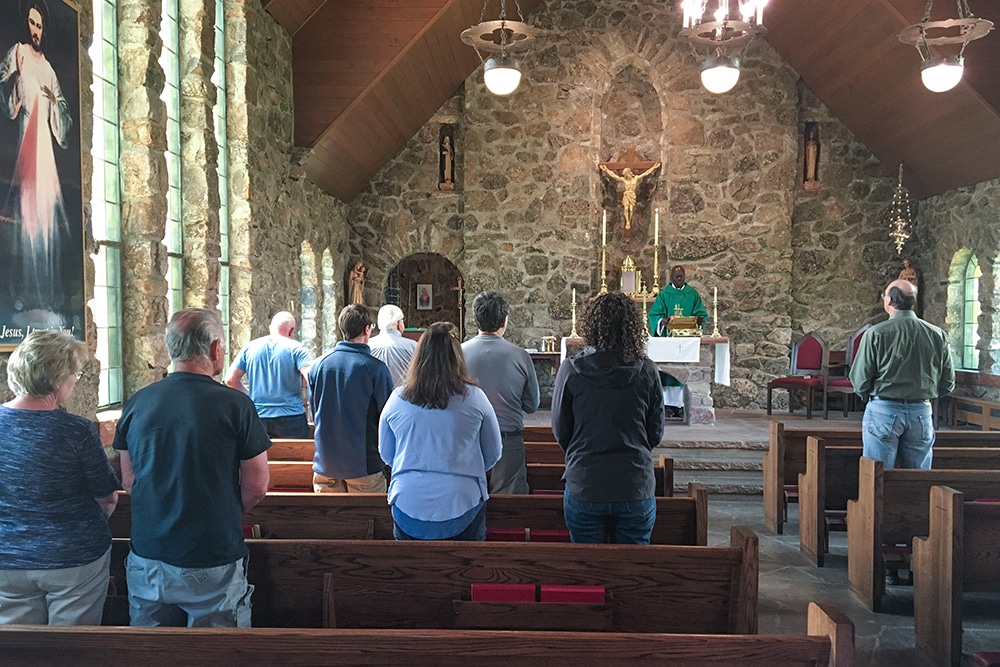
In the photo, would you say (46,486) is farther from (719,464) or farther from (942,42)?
(942,42)

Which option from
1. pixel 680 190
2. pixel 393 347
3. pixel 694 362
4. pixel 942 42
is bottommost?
pixel 694 362

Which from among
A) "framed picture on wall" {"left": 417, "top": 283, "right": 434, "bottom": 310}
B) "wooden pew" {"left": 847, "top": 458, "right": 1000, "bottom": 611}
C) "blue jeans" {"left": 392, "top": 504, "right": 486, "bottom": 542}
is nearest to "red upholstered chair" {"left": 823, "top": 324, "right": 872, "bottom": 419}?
"wooden pew" {"left": 847, "top": 458, "right": 1000, "bottom": 611}

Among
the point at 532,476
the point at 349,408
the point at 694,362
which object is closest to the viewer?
the point at 349,408

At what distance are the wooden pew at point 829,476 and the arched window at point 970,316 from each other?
6031 millimetres

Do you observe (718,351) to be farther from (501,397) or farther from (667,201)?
→ (501,397)

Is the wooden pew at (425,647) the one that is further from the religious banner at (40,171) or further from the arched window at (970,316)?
the arched window at (970,316)

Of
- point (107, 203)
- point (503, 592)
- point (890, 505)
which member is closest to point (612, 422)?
point (503, 592)

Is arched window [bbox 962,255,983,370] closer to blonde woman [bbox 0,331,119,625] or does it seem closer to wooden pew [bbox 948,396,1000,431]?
wooden pew [bbox 948,396,1000,431]

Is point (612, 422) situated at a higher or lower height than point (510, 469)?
higher

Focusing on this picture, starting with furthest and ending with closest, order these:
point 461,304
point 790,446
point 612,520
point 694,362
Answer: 1. point 461,304
2. point 694,362
3. point 790,446
4. point 612,520

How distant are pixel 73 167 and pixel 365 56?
4.91m

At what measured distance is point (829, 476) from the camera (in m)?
5.22

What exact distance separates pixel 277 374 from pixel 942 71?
19.1 ft

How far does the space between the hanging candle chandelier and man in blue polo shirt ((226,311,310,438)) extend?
914 cm
